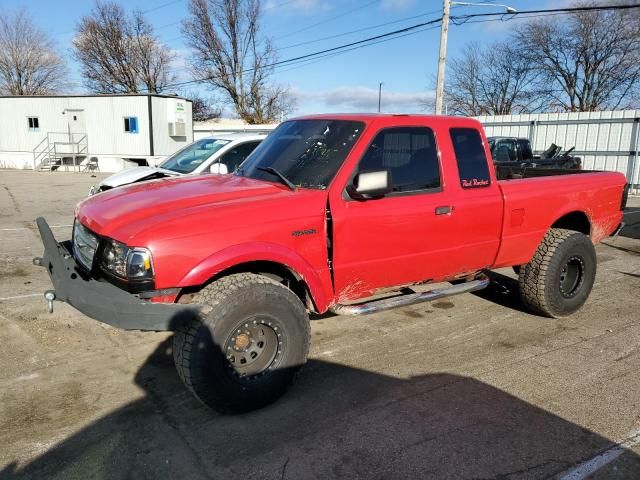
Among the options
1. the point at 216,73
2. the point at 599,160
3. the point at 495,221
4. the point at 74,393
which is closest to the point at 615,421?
the point at 495,221

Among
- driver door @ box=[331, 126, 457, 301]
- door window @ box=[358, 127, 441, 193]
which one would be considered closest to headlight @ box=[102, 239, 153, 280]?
driver door @ box=[331, 126, 457, 301]

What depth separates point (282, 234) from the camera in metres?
3.42

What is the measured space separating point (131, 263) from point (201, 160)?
5.36 meters

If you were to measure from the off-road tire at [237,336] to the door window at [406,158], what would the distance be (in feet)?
4.17

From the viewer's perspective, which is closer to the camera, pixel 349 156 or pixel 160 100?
pixel 349 156

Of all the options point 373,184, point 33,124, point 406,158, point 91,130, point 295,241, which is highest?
point 33,124

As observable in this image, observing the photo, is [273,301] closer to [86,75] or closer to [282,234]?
[282,234]

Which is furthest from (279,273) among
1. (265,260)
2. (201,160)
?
(201,160)

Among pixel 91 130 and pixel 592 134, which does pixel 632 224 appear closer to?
pixel 592 134

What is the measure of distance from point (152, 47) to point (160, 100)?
29.1 m

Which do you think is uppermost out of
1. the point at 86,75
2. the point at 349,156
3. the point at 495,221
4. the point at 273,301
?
the point at 86,75

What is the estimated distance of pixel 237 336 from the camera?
3.29m

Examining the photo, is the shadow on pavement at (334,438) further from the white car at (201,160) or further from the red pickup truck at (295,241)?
the white car at (201,160)

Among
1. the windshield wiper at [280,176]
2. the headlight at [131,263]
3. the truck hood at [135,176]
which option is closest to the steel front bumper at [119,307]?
the headlight at [131,263]
